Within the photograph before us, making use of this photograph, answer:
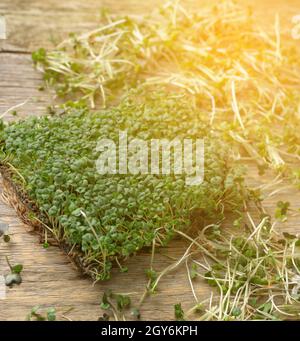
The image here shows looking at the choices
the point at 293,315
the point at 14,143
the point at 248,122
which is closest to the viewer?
the point at 293,315

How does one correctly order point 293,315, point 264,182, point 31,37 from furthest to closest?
1. point 31,37
2. point 264,182
3. point 293,315

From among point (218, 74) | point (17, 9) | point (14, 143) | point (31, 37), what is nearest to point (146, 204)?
point (14, 143)

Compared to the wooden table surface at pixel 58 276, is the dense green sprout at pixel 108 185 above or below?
above

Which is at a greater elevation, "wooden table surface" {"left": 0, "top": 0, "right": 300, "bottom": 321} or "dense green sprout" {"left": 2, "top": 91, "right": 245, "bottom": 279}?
"dense green sprout" {"left": 2, "top": 91, "right": 245, "bottom": 279}

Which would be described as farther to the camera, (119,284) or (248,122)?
(248,122)

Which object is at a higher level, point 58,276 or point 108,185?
point 108,185

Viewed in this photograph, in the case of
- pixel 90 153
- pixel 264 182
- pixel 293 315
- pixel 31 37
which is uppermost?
pixel 31 37

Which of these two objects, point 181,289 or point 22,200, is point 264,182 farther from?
point 22,200

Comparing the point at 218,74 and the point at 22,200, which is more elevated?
the point at 218,74
